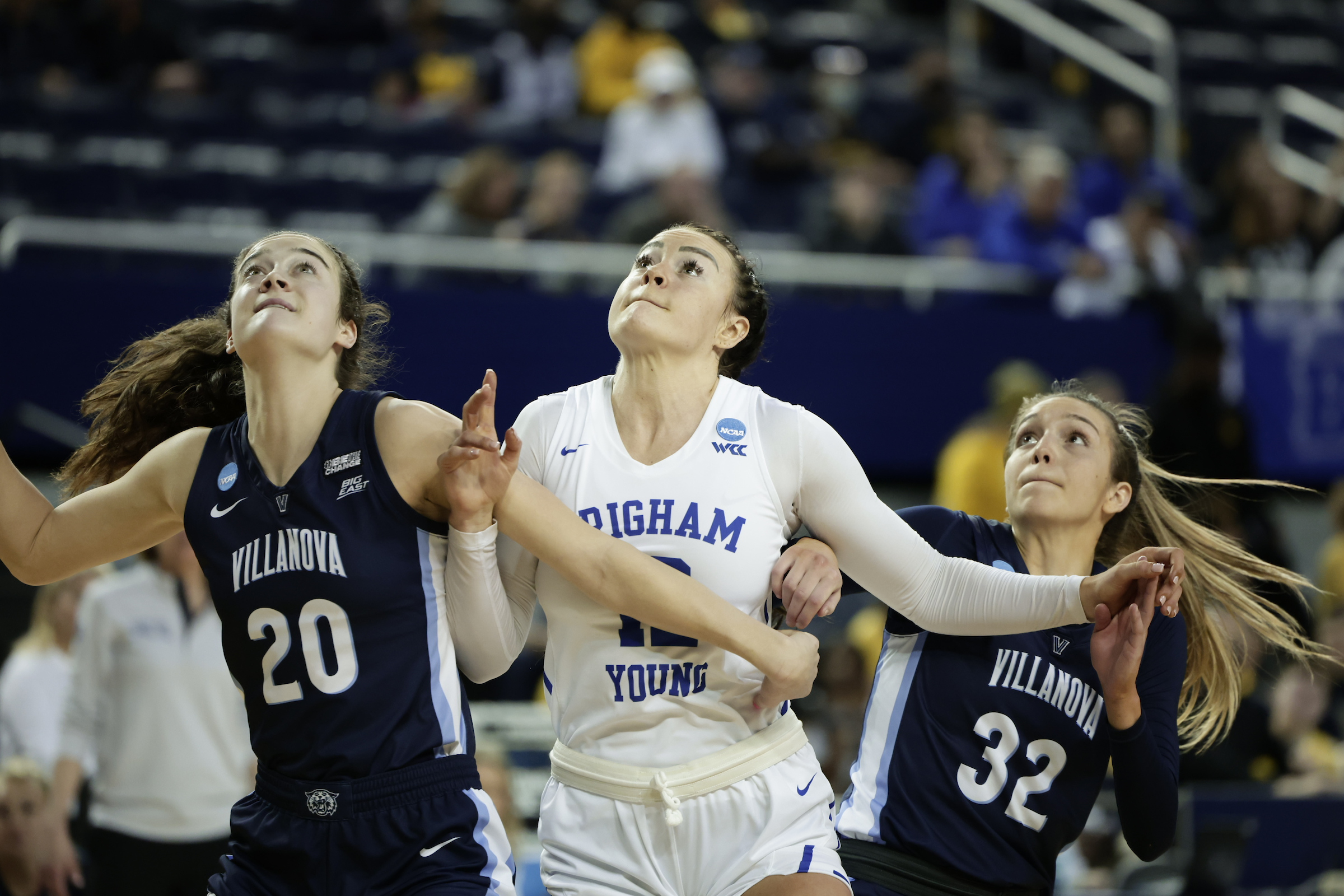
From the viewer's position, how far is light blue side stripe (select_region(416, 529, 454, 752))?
3270 millimetres

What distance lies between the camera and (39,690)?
657 cm

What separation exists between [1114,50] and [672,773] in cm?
1257

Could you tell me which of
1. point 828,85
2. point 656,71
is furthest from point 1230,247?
point 656,71

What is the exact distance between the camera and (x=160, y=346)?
395 centimetres

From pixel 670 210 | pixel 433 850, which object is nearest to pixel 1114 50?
pixel 670 210

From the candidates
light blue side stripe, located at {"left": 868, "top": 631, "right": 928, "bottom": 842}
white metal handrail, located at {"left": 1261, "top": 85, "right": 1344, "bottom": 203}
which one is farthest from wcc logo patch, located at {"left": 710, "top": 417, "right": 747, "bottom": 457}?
white metal handrail, located at {"left": 1261, "top": 85, "right": 1344, "bottom": 203}

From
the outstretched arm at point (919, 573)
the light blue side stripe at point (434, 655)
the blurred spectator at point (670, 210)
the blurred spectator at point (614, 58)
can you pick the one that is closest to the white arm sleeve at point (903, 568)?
the outstretched arm at point (919, 573)

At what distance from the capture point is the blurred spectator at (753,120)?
1109cm

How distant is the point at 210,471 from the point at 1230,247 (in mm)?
9306

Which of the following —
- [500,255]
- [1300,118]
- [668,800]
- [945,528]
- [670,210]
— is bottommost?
[668,800]

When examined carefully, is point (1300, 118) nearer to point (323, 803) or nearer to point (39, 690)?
point (39, 690)

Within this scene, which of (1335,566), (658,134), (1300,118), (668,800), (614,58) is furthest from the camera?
(1300,118)

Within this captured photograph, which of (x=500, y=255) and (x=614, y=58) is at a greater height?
(x=614, y=58)

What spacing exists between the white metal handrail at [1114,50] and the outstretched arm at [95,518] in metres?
9.96
